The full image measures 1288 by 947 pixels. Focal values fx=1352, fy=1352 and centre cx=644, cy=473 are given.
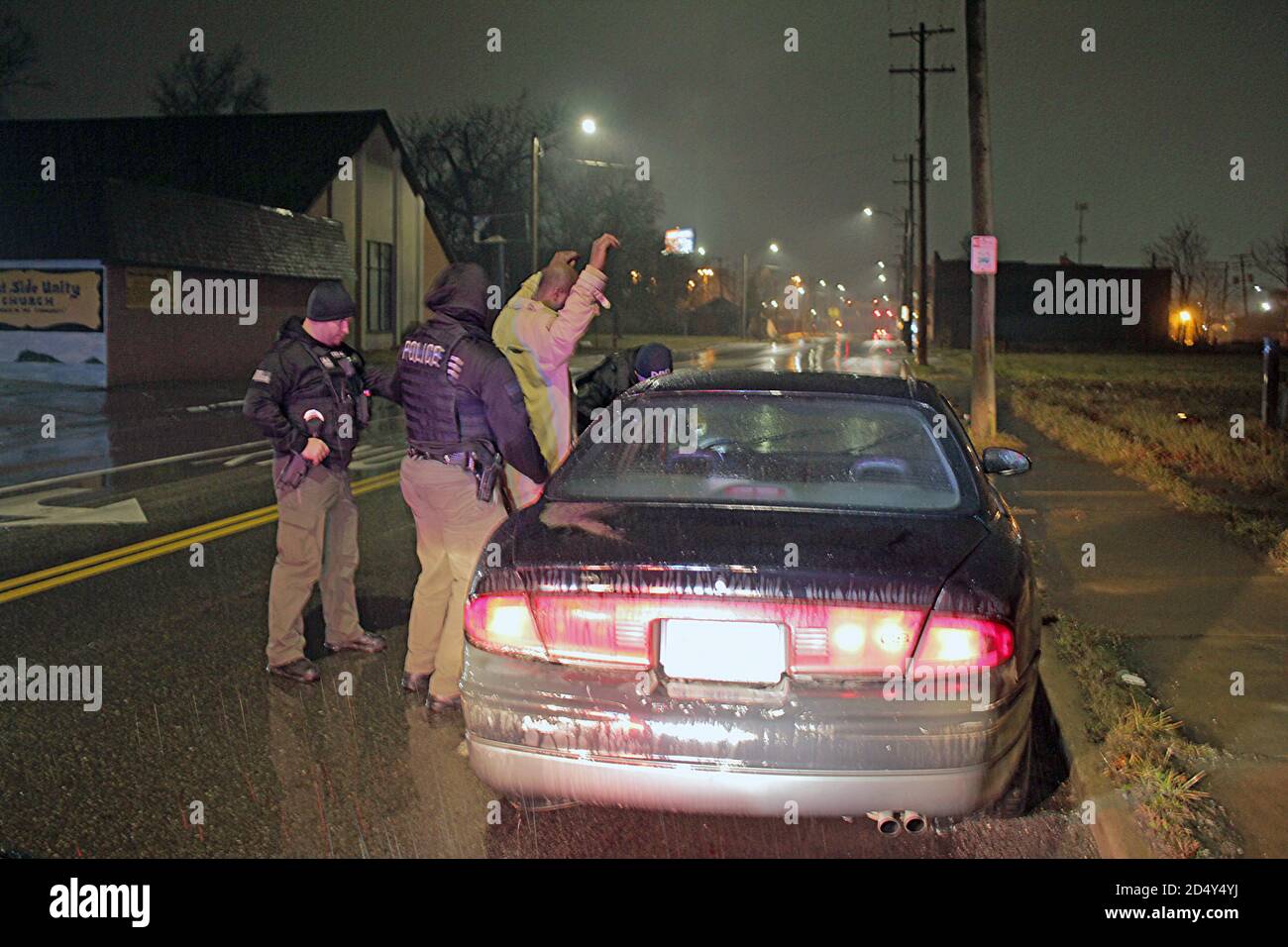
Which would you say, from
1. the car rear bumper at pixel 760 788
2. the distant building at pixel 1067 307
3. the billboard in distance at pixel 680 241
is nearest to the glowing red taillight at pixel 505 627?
the car rear bumper at pixel 760 788

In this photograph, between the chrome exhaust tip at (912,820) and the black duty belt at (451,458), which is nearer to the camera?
the chrome exhaust tip at (912,820)

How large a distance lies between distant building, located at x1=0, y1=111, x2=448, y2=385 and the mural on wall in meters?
0.03

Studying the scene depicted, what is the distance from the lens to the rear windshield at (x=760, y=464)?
4.73m

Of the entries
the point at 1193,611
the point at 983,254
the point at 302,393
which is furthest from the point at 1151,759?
the point at 983,254

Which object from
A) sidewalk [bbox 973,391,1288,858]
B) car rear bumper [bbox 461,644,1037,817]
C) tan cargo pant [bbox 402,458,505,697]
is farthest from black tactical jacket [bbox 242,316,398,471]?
sidewalk [bbox 973,391,1288,858]

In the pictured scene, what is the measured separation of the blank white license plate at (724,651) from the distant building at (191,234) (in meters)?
25.9

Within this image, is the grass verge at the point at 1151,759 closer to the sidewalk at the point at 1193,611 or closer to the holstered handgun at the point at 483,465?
the sidewalk at the point at 1193,611

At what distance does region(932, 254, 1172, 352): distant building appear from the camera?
308 ft

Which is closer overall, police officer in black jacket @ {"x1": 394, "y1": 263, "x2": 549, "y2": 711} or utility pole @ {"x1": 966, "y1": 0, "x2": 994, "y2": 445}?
police officer in black jacket @ {"x1": 394, "y1": 263, "x2": 549, "y2": 711}

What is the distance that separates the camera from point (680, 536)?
13.4 ft

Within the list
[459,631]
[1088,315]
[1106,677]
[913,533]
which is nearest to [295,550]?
[459,631]

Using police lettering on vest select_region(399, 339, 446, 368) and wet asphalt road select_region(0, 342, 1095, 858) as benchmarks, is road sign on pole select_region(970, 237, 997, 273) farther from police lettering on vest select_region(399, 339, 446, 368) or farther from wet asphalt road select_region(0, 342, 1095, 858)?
police lettering on vest select_region(399, 339, 446, 368)

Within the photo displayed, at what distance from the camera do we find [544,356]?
618 centimetres
